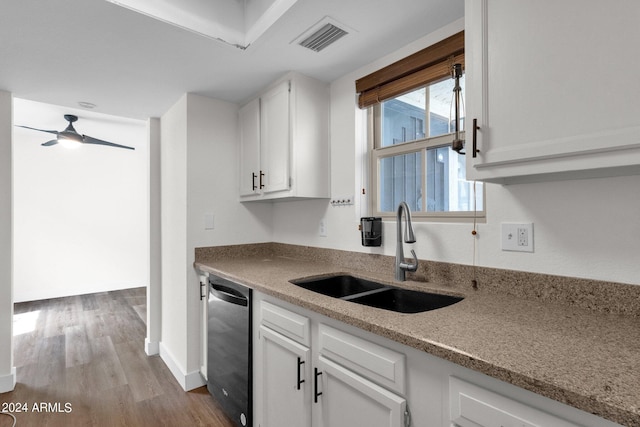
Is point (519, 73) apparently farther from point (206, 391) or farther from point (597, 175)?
point (206, 391)

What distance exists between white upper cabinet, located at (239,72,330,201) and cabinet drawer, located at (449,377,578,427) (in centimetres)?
150

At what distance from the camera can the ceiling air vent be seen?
1.63m

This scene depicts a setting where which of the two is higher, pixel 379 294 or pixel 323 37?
pixel 323 37

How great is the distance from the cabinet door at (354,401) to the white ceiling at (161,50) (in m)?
1.54

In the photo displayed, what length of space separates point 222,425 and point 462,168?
205 centimetres

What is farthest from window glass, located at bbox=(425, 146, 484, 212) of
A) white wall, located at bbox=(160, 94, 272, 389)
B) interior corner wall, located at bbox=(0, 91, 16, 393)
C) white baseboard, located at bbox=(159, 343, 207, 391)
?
interior corner wall, located at bbox=(0, 91, 16, 393)

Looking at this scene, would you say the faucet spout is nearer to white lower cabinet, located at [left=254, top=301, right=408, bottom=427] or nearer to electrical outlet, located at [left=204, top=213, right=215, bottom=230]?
white lower cabinet, located at [left=254, top=301, right=408, bottom=427]

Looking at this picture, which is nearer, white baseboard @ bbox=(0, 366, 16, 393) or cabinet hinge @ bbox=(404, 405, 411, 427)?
cabinet hinge @ bbox=(404, 405, 411, 427)

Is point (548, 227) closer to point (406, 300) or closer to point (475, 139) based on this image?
point (475, 139)

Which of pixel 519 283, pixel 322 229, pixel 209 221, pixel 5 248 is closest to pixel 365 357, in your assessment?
pixel 519 283

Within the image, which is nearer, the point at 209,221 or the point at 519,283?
the point at 519,283

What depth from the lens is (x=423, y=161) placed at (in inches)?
70.2

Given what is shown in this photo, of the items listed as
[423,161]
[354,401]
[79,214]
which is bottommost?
[354,401]

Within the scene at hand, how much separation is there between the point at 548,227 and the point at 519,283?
0.25 metres
